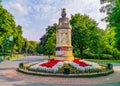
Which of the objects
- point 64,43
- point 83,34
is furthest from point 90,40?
point 64,43

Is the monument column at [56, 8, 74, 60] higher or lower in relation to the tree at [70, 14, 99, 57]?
lower

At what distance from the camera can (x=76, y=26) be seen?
206ft

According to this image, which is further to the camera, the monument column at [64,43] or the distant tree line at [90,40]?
the distant tree line at [90,40]

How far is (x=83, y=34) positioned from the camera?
203 ft

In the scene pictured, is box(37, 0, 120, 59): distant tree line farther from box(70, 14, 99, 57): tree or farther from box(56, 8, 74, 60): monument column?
box(56, 8, 74, 60): monument column

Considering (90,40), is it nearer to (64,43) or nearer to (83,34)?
(83,34)

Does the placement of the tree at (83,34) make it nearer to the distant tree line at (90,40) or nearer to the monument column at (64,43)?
the distant tree line at (90,40)

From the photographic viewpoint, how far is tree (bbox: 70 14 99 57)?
6194cm

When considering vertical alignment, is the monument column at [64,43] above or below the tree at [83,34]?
below

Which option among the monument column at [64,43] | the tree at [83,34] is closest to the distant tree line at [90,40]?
the tree at [83,34]

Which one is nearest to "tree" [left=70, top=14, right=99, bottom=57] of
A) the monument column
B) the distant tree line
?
the distant tree line

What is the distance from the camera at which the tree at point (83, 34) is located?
6194cm

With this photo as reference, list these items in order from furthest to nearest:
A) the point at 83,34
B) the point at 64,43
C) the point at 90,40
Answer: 1. the point at 90,40
2. the point at 83,34
3. the point at 64,43

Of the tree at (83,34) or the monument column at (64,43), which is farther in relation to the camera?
the tree at (83,34)
